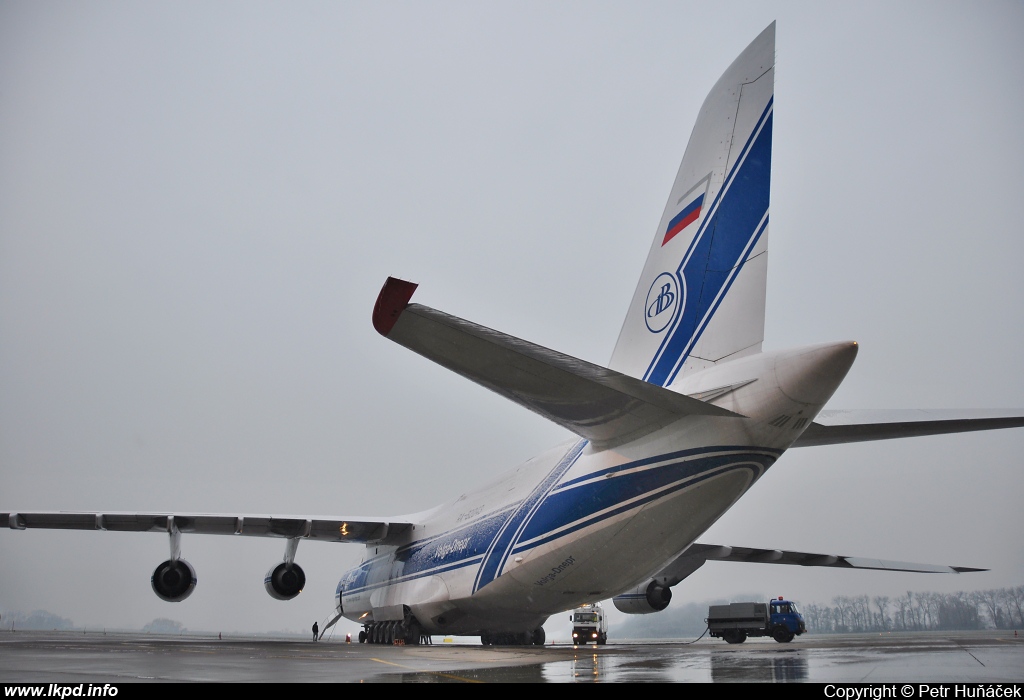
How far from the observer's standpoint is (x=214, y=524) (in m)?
17.4

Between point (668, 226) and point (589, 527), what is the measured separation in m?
3.58

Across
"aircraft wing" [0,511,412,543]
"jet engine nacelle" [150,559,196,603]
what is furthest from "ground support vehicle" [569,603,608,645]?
"jet engine nacelle" [150,559,196,603]

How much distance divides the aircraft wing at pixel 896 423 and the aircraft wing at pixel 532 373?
1.16 meters

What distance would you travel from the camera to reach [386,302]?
5.20 m

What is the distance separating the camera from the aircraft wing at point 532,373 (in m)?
5.35

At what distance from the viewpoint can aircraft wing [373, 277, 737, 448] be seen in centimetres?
535

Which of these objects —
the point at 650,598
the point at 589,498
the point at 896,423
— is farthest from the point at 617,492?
the point at 650,598

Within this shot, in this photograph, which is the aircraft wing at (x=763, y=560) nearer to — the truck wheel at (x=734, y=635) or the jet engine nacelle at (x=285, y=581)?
the truck wheel at (x=734, y=635)

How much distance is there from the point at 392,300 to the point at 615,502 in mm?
4317

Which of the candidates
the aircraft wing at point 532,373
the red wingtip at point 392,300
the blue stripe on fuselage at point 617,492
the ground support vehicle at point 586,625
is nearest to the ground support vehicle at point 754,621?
the ground support vehicle at point 586,625

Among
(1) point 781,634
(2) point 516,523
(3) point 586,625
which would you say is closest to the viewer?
(2) point 516,523

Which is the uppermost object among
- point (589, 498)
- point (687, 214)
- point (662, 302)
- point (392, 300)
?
point (687, 214)

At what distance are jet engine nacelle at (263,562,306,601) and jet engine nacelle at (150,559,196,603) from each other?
6.16ft

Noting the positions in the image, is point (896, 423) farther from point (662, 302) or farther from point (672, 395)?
point (662, 302)
